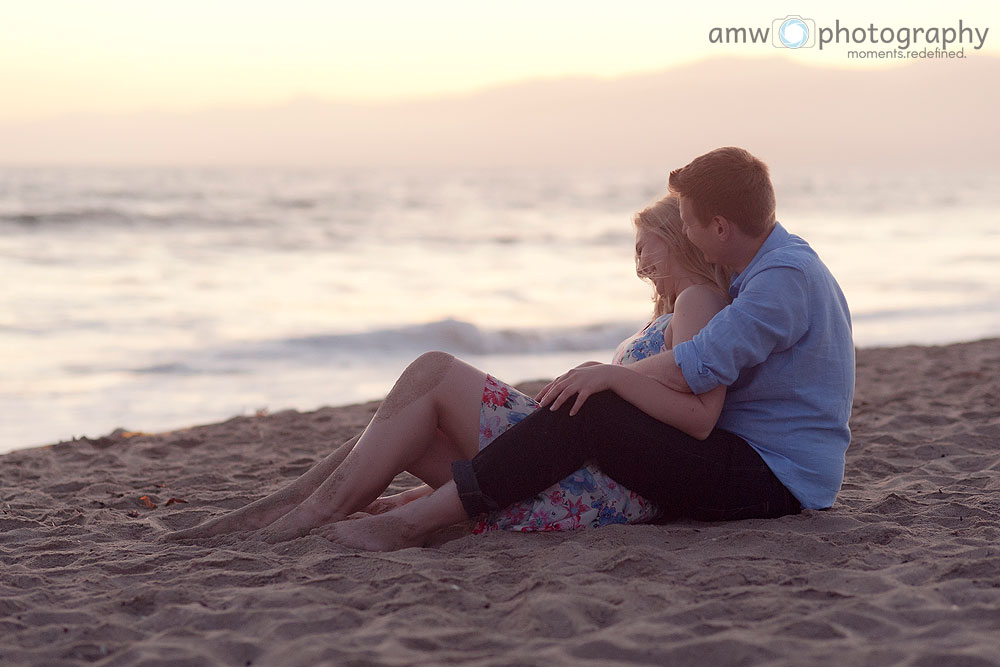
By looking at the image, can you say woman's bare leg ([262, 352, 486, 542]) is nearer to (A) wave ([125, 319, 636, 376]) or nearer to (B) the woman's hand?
(B) the woman's hand

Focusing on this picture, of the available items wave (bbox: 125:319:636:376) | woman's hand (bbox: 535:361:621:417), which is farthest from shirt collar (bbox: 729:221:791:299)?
wave (bbox: 125:319:636:376)

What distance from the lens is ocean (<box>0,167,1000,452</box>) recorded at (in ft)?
25.2

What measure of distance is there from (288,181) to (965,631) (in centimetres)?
3843

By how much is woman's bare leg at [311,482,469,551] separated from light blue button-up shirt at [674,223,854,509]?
33.9 inches

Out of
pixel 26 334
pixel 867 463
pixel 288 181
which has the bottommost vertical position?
pixel 867 463

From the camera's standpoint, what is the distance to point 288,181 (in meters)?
38.8

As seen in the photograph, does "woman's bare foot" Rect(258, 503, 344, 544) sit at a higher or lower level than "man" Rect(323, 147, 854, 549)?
lower

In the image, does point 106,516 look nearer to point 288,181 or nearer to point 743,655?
point 743,655

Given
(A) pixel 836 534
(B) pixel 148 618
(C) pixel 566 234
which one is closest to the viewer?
(B) pixel 148 618

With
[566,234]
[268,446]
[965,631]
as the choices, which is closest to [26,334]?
[268,446]

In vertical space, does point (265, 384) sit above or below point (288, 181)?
below

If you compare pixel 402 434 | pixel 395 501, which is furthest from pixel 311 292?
pixel 402 434

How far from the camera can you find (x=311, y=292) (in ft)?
43.4

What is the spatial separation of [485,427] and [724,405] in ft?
2.61
